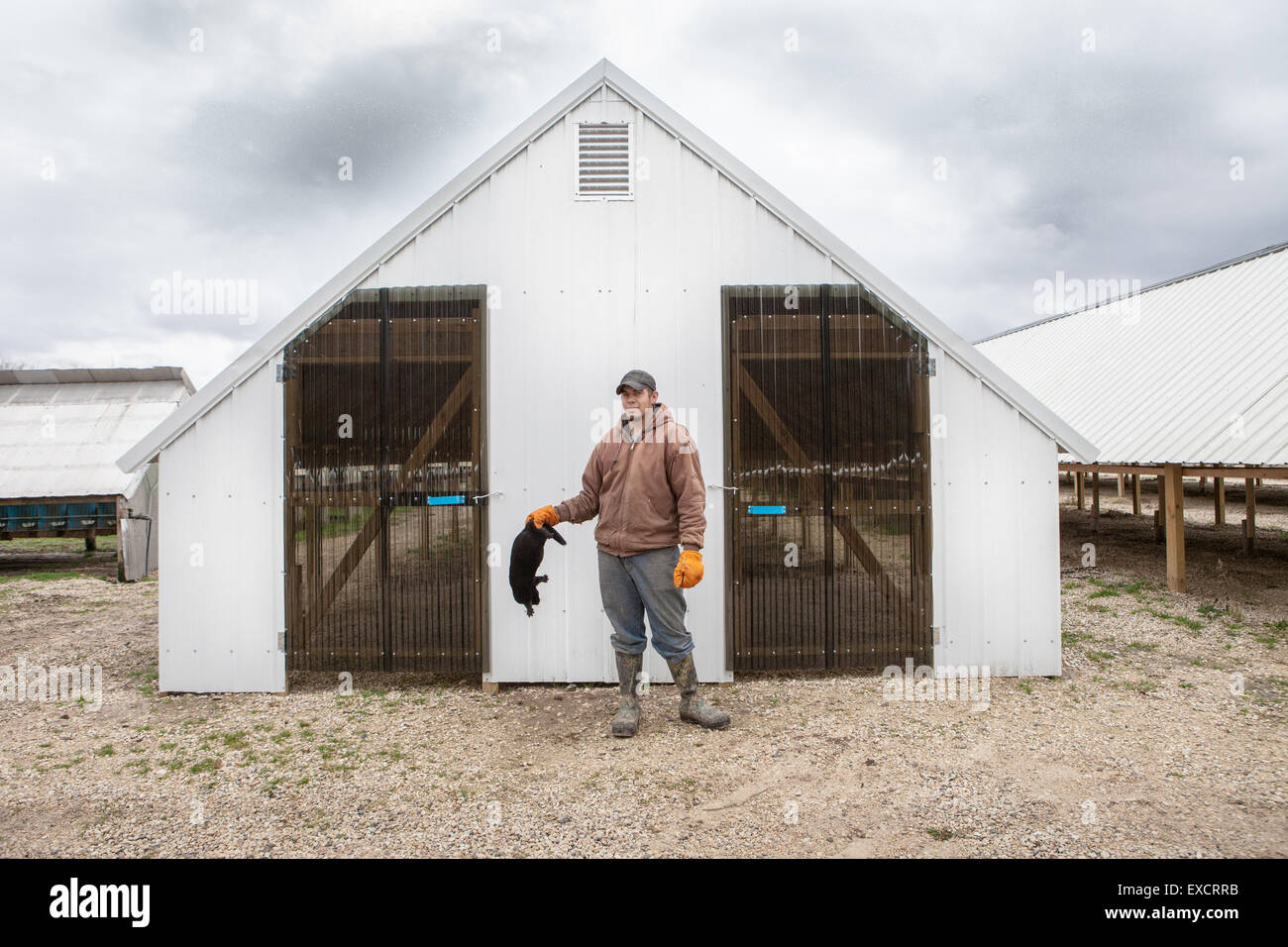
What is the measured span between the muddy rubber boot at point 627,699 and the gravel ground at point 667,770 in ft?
0.34

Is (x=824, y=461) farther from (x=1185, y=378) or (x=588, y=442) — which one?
(x=1185, y=378)

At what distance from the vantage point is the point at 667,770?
4.18 metres

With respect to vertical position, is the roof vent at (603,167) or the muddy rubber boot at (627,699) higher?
the roof vent at (603,167)

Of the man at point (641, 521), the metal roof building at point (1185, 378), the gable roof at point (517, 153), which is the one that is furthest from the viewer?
the metal roof building at point (1185, 378)

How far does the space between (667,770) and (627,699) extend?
27.3 inches

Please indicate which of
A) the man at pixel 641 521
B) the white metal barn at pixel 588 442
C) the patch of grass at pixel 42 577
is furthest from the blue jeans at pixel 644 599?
the patch of grass at pixel 42 577

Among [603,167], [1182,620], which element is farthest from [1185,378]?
[603,167]

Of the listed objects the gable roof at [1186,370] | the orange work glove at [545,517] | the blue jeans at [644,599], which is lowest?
the blue jeans at [644,599]

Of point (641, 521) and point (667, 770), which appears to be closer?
point (667, 770)

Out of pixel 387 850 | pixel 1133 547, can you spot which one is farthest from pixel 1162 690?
pixel 1133 547

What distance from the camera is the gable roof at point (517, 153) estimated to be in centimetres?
555

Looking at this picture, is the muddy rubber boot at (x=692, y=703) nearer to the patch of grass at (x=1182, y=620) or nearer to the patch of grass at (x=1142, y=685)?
the patch of grass at (x=1142, y=685)

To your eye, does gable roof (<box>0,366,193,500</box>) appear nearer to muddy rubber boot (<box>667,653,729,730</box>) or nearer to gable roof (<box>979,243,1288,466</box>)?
muddy rubber boot (<box>667,653,729,730</box>)

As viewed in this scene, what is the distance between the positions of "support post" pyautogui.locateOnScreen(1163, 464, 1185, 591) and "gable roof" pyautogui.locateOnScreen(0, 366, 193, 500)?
611 inches
